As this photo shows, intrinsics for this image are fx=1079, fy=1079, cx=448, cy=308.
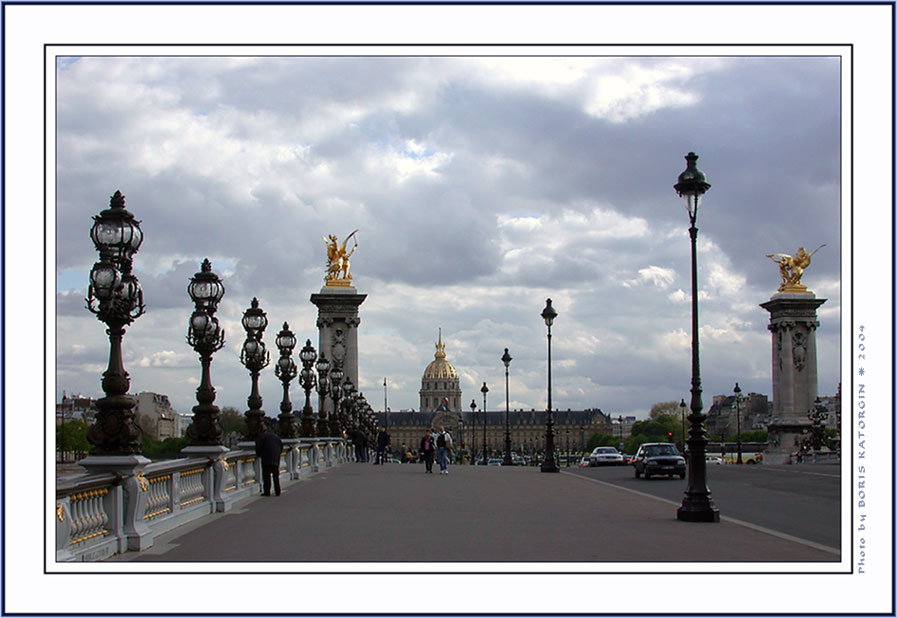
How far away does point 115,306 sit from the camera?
46.3 ft

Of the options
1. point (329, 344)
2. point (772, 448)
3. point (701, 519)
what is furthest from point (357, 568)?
point (329, 344)

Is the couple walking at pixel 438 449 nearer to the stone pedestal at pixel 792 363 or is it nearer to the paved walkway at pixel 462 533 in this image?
the paved walkway at pixel 462 533

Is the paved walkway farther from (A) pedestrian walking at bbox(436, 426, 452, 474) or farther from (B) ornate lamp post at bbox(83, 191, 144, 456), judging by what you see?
(A) pedestrian walking at bbox(436, 426, 452, 474)

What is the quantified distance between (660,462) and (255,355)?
19.0 metres

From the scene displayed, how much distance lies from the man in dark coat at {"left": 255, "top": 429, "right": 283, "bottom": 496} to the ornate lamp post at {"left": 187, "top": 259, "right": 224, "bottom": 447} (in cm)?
415

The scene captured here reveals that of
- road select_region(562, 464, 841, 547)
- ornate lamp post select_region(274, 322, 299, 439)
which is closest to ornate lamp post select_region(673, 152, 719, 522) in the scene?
road select_region(562, 464, 841, 547)

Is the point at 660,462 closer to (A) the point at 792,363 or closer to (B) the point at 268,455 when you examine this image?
(B) the point at 268,455

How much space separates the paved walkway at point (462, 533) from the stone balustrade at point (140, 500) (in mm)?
299

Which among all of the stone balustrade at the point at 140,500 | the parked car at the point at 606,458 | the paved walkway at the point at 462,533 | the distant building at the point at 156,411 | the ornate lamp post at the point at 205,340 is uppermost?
the ornate lamp post at the point at 205,340

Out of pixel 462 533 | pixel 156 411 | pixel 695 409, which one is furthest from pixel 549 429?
pixel 156 411

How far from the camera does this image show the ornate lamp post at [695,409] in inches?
759

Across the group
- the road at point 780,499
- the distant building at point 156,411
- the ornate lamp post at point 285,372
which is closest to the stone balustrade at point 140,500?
the ornate lamp post at point 285,372

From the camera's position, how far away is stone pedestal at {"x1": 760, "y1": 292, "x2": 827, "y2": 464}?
7275 centimetres

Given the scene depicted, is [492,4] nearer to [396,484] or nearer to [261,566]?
[261,566]
